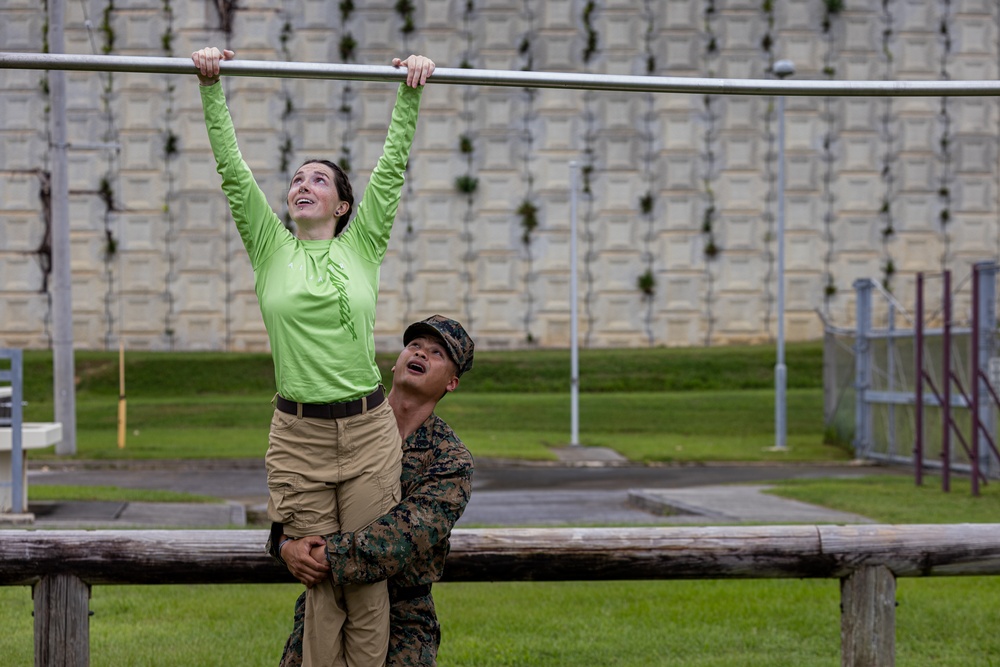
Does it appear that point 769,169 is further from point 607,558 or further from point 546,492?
point 607,558

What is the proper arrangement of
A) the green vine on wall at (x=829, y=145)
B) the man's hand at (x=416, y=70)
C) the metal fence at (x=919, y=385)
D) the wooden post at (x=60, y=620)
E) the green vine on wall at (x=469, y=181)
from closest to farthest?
the man's hand at (x=416, y=70)
the wooden post at (x=60, y=620)
the metal fence at (x=919, y=385)
the green vine on wall at (x=469, y=181)
the green vine on wall at (x=829, y=145)

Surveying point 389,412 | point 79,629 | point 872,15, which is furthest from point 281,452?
point 872,15

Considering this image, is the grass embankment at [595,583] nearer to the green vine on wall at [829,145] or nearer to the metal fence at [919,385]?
the metal fence at [919,385]

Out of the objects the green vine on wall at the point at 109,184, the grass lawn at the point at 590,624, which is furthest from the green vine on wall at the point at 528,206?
the grass lawn at the point at 590,624

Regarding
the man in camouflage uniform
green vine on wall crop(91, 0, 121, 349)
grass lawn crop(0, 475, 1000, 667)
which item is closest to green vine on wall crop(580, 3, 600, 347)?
green vine on wall crop(91, 0, 121, 349)

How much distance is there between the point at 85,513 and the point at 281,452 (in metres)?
8.37

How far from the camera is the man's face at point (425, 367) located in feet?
9.84

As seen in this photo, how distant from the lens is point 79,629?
144 inches

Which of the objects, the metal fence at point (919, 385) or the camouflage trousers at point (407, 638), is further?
the metal fence at point (919, 385)

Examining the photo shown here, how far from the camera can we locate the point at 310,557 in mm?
2818

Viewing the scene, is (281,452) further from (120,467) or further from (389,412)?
(120,467)

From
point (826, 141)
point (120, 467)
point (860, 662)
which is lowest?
point (120, 467)

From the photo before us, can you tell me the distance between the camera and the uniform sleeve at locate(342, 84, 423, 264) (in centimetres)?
302

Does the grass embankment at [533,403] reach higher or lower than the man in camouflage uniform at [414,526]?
lower
